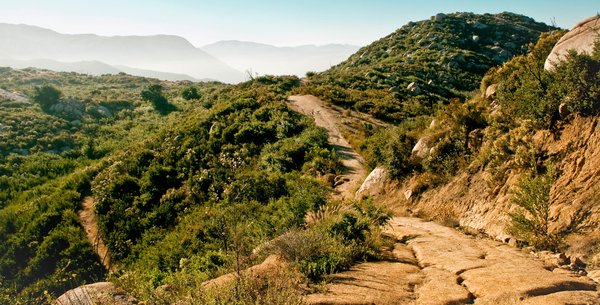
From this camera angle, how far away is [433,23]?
2832 inches

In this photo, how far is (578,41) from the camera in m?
10.3

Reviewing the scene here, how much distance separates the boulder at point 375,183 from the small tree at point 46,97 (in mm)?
47520

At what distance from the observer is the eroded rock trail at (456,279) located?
4.64 metres

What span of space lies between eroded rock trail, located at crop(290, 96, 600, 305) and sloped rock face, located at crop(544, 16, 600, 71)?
6.30 meters

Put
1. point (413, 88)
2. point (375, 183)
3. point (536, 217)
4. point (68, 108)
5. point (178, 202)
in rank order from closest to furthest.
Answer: point (536, 217) → point (375, 183) → point (178, 202) → point (413, 88) → point (68, 108)

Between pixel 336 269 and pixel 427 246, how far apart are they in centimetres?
266

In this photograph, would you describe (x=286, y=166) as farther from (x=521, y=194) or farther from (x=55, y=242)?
(x=521, y=194)

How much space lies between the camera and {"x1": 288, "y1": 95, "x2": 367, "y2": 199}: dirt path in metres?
16.3

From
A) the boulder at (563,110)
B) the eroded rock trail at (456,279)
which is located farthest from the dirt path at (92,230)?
the boulder at (563,110)

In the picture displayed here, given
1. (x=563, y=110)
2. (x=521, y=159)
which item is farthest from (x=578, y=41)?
(x=521, y=159)

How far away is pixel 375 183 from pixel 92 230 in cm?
1500

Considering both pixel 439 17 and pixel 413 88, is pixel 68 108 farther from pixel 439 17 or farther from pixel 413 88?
pixel 439 17

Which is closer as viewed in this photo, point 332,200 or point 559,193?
point 559,193

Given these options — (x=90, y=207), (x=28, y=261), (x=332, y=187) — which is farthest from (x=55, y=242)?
(x=332, y=187)
